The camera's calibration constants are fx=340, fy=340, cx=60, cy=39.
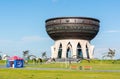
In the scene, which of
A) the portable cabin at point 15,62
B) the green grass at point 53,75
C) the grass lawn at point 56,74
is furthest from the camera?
the portable cabin at point 15,62

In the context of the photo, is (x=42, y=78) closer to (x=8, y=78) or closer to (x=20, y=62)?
(x=8, y=78)

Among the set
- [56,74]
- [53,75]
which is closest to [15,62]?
[56,74]

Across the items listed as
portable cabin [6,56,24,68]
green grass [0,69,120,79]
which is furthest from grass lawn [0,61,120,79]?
portable cabin [6,56,24,68]

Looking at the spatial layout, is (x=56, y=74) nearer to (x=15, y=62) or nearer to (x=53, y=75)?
(x=53, y=75)

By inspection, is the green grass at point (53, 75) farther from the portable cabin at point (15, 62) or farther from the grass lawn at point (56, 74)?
the portable cabin at point (15, 62)

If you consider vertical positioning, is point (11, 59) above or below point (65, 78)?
above

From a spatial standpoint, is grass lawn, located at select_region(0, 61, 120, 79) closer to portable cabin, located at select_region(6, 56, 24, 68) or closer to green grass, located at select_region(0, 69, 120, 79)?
green grass, located at select_region(0, 69, 120, 79)

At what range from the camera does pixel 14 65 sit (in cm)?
8231

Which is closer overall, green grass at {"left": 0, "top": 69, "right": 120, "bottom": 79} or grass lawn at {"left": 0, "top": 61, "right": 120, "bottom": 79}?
green grass at {"left": 0, "top": 69, "right": 120, "bottom": 79}

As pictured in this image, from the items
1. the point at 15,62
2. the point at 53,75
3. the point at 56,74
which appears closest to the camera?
the point at 53,75

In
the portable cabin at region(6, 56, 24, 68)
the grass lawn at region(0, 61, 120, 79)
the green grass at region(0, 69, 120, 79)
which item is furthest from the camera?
the portable cabin at region(6, 56, 24, 68)

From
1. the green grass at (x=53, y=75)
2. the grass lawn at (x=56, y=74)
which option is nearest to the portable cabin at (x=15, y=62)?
the grass lawn at (x=56, y=74)

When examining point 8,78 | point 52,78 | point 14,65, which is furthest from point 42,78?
point 14,65

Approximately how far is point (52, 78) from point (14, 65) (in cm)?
4588
